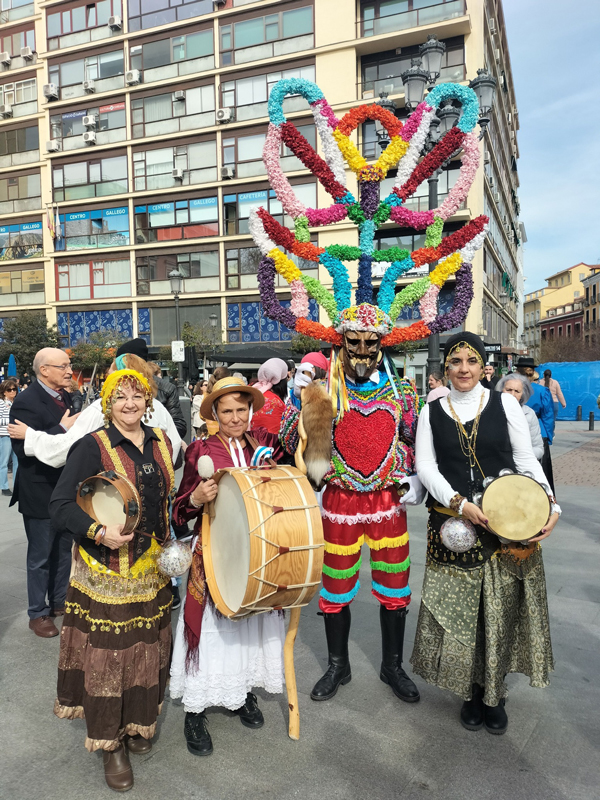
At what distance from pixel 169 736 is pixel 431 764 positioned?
1.27 m

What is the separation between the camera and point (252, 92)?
84.9 ft

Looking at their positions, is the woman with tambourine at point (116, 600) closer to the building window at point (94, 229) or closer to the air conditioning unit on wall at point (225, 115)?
the air conditioning unit on wall at point (225, 115)

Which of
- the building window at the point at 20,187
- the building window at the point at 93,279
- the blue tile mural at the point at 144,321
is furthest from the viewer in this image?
the building window at the point at 20,187

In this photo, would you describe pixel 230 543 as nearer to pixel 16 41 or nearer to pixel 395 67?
pixel 395 67

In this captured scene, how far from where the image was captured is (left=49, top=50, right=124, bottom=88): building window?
27984mm

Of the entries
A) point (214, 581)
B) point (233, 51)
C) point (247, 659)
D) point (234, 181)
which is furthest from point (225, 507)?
point (233, 51)

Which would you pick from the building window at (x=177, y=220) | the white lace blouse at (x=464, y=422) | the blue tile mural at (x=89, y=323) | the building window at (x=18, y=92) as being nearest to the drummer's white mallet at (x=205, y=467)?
the white lace blouse at (x=464, y=422)

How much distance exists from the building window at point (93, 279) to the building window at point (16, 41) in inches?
446

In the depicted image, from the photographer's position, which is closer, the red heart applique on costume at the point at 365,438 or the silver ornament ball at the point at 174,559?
the silver ornament ball at the point at 174,559

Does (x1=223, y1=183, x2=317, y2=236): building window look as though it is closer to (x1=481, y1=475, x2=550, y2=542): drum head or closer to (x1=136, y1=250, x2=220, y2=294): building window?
(x1=136, y1=250, x2=220, y2=294): building window

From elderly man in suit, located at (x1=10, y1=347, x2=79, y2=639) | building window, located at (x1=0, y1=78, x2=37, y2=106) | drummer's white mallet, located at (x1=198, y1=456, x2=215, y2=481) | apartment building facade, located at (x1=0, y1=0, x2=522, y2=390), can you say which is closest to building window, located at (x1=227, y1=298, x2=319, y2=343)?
apartment building facade, located at (x1=0, y1=0, x2=522, y2=390)

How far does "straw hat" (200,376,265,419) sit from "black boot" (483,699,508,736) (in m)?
1.94

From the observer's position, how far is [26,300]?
30.8 meters

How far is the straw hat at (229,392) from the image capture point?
2740mm
